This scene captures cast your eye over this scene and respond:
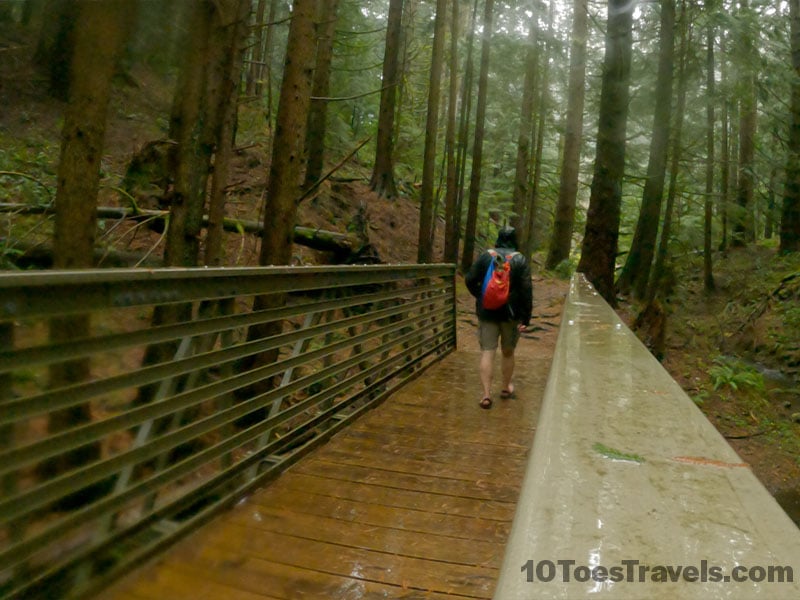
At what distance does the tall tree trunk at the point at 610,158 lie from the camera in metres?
13.0

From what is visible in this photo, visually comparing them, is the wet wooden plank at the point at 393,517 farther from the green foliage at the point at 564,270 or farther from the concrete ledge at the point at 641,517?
the green foliage at the point at 564,270

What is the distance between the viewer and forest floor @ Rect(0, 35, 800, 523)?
10.1 metres

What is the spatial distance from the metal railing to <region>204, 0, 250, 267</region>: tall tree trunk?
2.84 metres

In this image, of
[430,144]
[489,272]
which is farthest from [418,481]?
[430,144]

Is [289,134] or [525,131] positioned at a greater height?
[525,131]

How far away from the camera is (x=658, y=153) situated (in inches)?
651

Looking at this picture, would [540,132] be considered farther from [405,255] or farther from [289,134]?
[289,134]

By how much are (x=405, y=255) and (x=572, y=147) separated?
29.6ft

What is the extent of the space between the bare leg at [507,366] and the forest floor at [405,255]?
3.51 m

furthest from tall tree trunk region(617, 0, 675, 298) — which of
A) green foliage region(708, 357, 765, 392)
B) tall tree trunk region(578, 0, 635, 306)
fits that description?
green foliage region(708, 357, 765, 392)

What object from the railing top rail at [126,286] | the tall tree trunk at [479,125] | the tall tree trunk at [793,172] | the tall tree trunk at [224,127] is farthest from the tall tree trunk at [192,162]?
the tall tree trunk at [793,172]

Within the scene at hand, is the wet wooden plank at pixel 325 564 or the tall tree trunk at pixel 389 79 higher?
the tall tree trunk at pixel 389 79

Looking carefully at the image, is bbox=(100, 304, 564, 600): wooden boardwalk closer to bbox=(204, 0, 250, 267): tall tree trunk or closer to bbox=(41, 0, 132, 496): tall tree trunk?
bbox=(41, 0, 132, 496): tall tree trunk

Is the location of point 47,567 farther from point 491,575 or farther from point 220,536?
point 491,575
